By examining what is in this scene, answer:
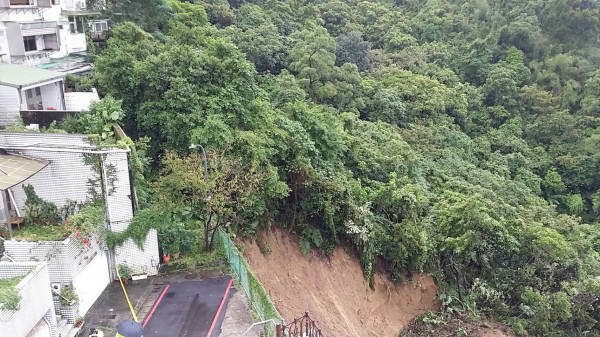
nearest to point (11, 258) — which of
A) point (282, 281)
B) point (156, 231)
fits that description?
point (156, 231)

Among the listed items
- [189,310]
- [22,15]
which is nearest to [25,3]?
[22,15]

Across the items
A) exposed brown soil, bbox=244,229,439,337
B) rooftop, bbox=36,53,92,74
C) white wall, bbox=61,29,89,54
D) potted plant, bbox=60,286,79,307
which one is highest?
white wall, bbox=61,29,89,54

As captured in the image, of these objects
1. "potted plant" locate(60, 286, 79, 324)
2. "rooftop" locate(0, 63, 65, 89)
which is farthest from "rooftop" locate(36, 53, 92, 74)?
"potted plant" locate(60, 286, 79, 324)

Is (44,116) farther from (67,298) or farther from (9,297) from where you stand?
(9,297)

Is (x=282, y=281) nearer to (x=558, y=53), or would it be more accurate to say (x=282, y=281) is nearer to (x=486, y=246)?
(x=486, y=246)

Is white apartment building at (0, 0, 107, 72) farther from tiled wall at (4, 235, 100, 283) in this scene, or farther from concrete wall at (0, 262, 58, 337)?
concrete wall at (0, 262, 58, 337)

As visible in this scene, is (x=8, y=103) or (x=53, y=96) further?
(x=53, y=96)
